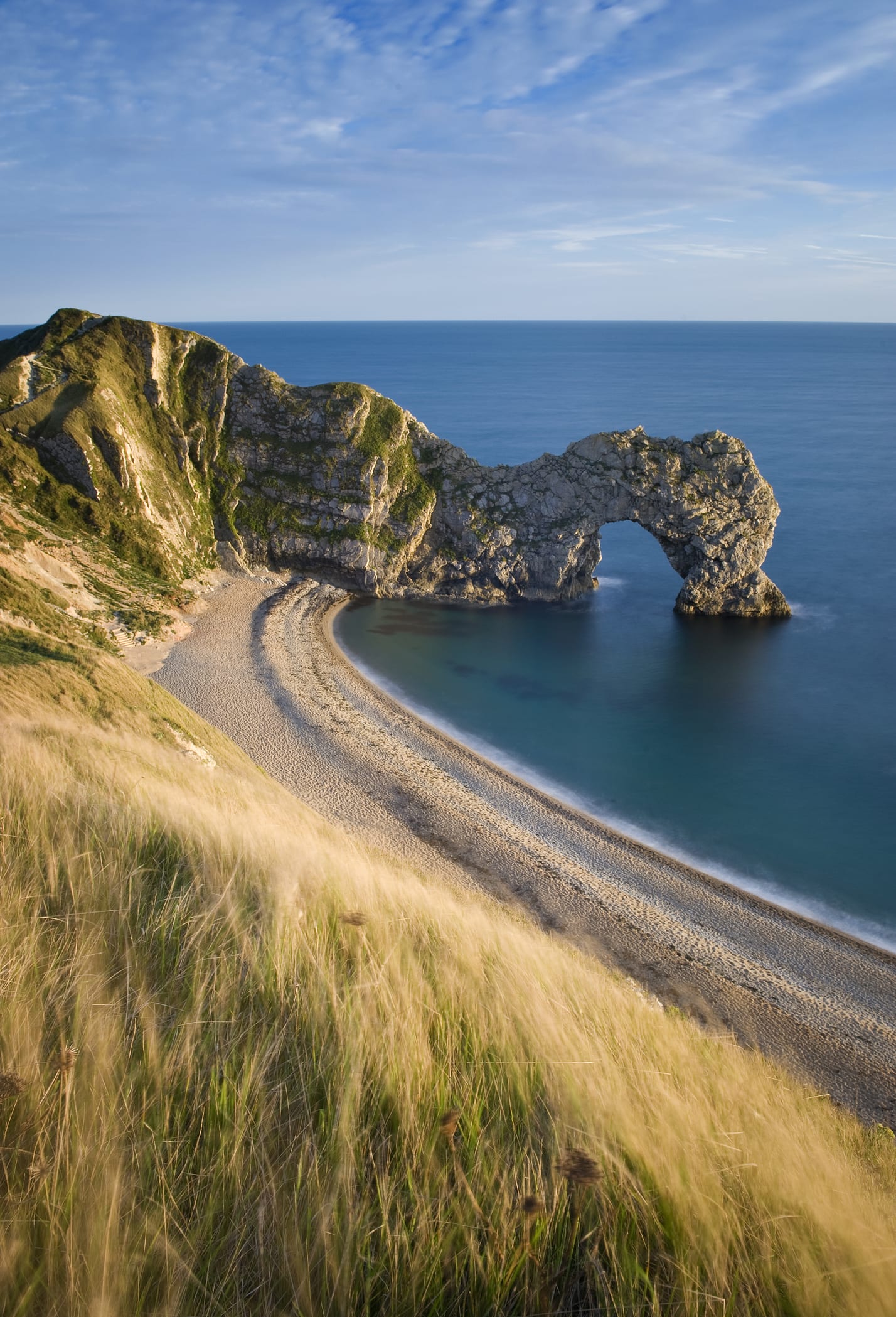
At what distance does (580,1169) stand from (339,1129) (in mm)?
991

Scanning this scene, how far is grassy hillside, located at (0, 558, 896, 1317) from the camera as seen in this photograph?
7.97 feet

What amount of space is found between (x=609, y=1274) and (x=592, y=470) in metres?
46.1

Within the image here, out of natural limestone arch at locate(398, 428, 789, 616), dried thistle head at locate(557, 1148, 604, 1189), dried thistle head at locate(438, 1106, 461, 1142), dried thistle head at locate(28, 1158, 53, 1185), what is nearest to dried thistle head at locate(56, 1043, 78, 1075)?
dried thistle head at locate(28, 1158, 53, 1185)

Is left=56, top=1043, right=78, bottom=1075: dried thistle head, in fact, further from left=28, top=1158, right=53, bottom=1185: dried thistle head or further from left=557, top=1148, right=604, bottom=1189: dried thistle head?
left=557, top=1148, right=604, bottom=1189: dried thistle head

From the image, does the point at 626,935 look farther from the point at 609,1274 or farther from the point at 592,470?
the point at 592,470

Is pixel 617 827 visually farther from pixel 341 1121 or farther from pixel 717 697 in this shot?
pixel 341 1121

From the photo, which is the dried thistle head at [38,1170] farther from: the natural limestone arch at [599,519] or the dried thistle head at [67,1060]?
the natural limestone arch at [599,519]

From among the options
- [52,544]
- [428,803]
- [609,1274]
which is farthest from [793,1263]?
[52,544]

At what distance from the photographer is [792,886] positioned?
23062 mm

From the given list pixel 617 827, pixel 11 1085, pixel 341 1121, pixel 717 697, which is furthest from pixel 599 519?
pixel 11 1085

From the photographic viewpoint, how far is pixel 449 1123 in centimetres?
305

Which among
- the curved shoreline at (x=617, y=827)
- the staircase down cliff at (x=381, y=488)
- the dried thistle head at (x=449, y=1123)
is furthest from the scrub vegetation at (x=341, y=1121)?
the staircase down cliff at (x=381, y=488)

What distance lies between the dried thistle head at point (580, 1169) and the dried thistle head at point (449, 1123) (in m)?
0.45

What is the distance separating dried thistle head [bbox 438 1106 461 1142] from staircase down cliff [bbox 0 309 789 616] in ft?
137
